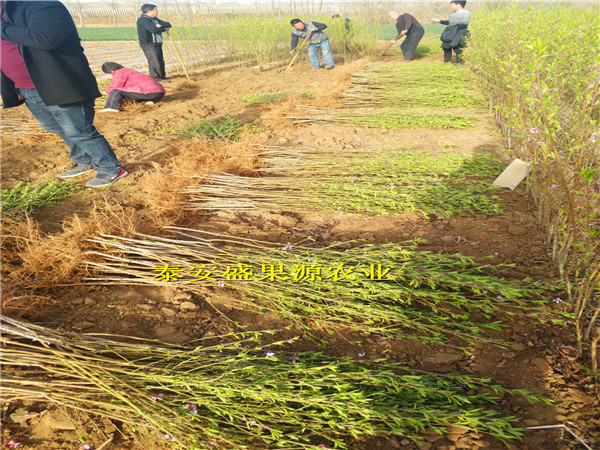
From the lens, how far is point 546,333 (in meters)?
1.64

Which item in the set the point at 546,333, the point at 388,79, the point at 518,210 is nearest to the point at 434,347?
the point at 546,333

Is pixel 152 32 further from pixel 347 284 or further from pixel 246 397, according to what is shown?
pixel 246 397

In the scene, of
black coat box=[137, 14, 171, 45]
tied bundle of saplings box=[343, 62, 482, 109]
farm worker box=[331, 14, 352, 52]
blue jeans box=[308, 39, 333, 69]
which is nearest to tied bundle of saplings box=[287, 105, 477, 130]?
tied bundle of saplings box=[343, 62, 482, 109]

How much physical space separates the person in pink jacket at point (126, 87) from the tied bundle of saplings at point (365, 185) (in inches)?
155

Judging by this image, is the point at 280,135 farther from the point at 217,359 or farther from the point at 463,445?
the point at 463,445

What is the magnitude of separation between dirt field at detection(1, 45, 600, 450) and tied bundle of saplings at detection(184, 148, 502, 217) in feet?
0.37

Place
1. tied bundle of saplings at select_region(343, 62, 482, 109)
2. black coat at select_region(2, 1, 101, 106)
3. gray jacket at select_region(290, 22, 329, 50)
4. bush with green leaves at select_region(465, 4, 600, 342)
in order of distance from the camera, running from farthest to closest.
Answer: gray jacket at select_region(290, 22, 329, 50), tied bundle of saplings at select_region(343, 62, 482, 109), black coat at select_region(2, 1, 101, 106), bush with green leaves at select_region(465, 4, 600, 342)

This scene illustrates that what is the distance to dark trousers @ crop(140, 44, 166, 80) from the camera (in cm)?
786

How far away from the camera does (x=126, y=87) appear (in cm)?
598

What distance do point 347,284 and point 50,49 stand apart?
313 centimetres

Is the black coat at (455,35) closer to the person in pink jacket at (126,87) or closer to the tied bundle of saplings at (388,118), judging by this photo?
the tied bundle of saplings at (388,118)

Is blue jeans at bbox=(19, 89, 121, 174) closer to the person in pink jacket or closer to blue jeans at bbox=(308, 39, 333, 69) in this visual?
the person in pink jacket

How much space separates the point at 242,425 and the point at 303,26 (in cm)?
1079

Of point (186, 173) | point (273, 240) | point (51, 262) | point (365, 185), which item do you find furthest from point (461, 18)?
point (51, 262)
